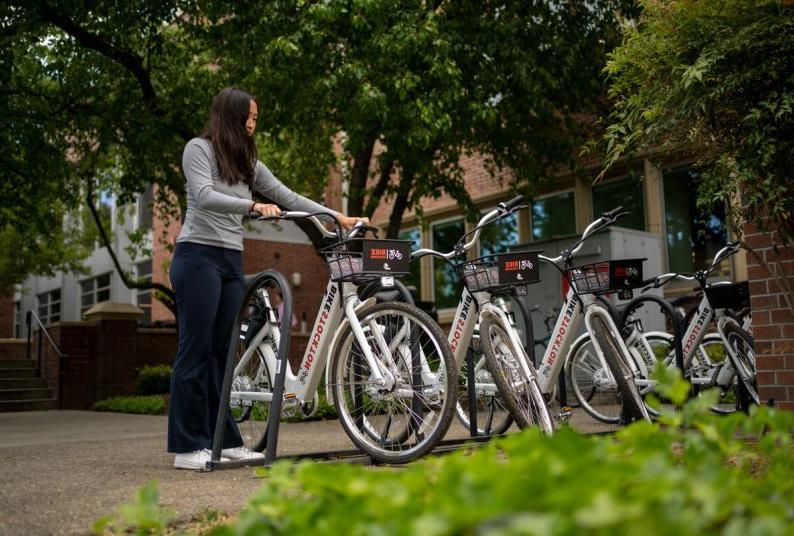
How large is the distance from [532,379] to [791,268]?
174 centimetres

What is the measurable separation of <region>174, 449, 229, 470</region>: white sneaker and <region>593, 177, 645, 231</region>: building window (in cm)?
924

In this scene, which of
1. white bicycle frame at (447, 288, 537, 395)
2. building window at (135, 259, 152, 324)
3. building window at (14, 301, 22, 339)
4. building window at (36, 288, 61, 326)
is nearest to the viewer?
white bicycle frame at (447, 288, 537, 395)

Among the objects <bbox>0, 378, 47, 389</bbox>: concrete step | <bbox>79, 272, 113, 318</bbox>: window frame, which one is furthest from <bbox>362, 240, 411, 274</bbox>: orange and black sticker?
<bbox>79, 272, 113, 318</bbox>: window frame

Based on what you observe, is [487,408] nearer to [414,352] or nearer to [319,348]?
[414,352]

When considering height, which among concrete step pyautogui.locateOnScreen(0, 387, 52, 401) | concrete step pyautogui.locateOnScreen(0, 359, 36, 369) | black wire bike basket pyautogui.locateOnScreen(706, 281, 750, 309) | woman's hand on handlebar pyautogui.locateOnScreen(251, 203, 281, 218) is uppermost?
woman's hand on handlebar pyautogui.locateOnScreen(251, 203, 281, 218)

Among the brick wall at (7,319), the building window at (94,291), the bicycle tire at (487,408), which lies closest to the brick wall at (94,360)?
the bicycle tire at (487,408)

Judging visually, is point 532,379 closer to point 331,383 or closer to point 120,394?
A: point 331,383

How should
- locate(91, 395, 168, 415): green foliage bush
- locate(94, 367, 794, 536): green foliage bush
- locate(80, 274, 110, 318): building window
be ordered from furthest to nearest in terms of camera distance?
locate(80, 274, 110, 318): building window < locate(91, 395, 168, 415): green foliage bush < locate(94, 367, 794, 536): green foliage bush

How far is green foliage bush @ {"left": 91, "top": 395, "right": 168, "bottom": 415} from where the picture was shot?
1175 centimetres

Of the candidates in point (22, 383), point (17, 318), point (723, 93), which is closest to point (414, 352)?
point (723, 93)

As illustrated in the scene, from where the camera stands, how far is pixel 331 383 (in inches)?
166

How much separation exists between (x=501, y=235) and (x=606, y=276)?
32.1 feet

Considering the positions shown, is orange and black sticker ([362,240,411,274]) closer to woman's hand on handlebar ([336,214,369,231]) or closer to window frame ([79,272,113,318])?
woman's hand on handlebar ([336,214,369,231])

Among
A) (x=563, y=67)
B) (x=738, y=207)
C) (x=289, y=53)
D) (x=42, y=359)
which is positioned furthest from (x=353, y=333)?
(x=42, y=359)
